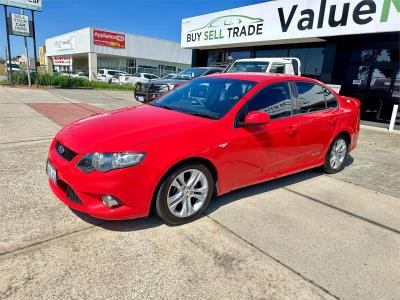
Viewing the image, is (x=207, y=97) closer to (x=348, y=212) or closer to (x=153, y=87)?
(x=348, y=212)

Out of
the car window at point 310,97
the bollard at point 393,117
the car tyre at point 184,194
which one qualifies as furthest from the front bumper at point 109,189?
the bollard at point 393,117

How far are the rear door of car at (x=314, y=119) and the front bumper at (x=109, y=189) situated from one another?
2397 mm

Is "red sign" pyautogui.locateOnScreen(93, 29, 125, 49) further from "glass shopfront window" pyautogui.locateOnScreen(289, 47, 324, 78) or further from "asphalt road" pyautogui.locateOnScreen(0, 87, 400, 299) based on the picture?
"asphalt road" pyautogui.locateOnScreen(0, 87, 400, 299)

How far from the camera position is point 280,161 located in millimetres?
4102

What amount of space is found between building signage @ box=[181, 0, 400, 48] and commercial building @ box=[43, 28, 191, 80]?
2069 cm

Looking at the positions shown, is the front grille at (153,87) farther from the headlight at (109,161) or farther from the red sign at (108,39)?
the red sign at (108,39)

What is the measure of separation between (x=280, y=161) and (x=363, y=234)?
1280mm

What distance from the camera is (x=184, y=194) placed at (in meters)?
3.22

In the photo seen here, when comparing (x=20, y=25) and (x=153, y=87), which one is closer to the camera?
(x=153, y=87)

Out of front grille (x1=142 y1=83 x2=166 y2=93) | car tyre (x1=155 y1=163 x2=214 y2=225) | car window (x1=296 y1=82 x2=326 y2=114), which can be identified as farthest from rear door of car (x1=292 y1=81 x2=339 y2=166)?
front grille (x1=142 y1=83 x2=166 y2=93)

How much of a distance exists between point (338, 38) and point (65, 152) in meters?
11.9

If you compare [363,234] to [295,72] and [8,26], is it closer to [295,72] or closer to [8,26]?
[295,72]

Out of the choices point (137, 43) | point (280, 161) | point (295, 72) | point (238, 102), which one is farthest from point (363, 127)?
point (137, 43)

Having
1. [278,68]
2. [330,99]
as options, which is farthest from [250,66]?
[330,99]
